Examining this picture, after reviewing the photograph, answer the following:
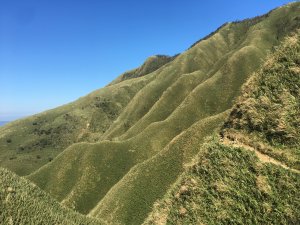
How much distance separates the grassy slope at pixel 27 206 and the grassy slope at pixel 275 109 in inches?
631

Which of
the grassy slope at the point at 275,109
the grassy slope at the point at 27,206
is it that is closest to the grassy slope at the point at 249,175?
the grassy slope at the point at 275,109

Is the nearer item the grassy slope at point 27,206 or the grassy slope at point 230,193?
the grassy slope at point 230,193

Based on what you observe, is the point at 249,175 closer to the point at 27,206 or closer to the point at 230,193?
the point at 230,193

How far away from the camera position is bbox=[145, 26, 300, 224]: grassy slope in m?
21.9

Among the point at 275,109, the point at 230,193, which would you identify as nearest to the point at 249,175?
the point at 230,193

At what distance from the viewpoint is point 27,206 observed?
83.5ft

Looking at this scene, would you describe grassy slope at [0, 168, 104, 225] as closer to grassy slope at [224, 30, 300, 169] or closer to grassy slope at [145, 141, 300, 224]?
grassy slope at [145, 141, 300, 224]

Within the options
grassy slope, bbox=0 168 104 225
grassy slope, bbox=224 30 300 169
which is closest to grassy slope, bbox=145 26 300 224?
grassy slope, bbox=224 30 300 169

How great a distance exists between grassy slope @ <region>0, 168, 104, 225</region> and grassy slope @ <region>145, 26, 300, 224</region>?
312 inches

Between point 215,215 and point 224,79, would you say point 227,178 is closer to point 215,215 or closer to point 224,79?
point 215,215

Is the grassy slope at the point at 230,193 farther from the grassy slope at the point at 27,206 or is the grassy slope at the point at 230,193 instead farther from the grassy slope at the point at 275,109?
the grassy slope at the point at 27,206

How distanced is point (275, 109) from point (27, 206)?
20.5 meters

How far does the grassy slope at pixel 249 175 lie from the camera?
2194 centimetres

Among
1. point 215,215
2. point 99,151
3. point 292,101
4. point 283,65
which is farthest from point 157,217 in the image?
point 99,151
